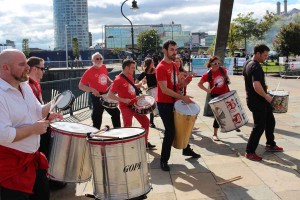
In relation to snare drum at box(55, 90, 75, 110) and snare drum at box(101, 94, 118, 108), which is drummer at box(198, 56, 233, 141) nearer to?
snare drum at box(101, 94, 118, 108)

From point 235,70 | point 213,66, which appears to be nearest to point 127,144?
point 213,66

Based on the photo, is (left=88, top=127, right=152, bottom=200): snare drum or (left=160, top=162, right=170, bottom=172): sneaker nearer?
(left=88, top=127, right=152, bottom=200): snare drum

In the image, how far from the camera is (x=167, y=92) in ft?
17.3

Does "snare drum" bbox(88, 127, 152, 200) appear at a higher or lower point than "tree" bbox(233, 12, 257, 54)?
lower

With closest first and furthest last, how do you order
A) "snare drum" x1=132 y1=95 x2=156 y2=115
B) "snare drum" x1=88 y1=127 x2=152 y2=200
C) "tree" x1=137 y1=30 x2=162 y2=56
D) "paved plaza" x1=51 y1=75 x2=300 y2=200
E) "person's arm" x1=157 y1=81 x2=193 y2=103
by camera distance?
"snare drum" x1=88 y1=127 x2=152 y2=200
"paved plaza" x1=51 y1=75 x2=300 y2=200
"person's arm" x1=157 y1=81 x2=193 y2=103
"snare drum" x1=132 y1=95 x2=156 y2=115
"tree" x1=137 y1=30 x2=162 y2=56

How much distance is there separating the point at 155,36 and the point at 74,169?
78.0 meters

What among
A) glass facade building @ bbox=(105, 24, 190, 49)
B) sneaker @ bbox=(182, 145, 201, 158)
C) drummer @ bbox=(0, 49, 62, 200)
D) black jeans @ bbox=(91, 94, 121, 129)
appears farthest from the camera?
glass facade building @ bbox=(105, 24, 190, 49)

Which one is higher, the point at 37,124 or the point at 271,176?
the point at 37,124

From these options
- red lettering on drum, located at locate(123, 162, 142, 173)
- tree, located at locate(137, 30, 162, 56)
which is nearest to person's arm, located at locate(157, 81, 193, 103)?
red lettering on drum, located at locate(123, 162, 142, 173)

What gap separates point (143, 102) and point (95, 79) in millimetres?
1500

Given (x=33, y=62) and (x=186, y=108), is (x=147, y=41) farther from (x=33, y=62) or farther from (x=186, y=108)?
(x=33, y=62)

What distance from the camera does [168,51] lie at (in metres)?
5.36

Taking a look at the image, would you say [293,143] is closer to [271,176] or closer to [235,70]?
[271,176]

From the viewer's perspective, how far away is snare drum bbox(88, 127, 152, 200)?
3.48 metres
